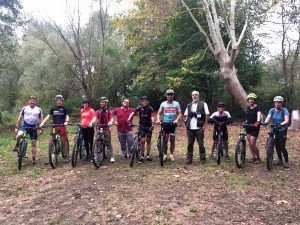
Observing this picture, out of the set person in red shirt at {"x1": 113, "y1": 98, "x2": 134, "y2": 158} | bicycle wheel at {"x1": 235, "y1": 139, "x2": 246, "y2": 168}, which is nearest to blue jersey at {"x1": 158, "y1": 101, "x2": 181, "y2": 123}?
person in red shirt at {"x1": 113, "y1": 98, "x2": 134, "y2": 158}

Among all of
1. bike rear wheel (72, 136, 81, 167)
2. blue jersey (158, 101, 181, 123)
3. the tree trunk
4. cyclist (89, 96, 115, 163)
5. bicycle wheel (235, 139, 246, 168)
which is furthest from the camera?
the tree trunk

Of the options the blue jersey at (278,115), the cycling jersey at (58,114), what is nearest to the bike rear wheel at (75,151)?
the cycling jersey at (58,114)

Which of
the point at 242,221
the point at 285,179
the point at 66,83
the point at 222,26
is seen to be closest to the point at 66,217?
the point at 242,221

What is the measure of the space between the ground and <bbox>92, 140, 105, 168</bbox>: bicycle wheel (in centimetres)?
21

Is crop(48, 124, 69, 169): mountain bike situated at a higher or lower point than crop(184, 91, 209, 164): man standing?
lower

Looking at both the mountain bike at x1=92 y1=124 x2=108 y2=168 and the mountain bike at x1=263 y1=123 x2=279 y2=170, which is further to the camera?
the mountain bike at x1=92 y1=124 x2=108 y2=168

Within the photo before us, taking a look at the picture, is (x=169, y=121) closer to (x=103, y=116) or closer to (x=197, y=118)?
(x=197, y=118)

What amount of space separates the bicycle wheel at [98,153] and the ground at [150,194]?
21 cm

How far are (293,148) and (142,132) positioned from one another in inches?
248

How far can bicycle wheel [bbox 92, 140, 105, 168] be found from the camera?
833 centimetres

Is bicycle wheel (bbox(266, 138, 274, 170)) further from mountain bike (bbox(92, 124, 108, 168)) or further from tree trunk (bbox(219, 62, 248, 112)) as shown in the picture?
tree trunk (bbox(219, 62, 248, 112))

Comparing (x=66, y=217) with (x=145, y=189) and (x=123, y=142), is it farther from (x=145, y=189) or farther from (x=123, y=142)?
(x=123, y=142)

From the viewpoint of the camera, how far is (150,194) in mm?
6328

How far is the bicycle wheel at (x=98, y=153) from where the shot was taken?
27.3 feet
